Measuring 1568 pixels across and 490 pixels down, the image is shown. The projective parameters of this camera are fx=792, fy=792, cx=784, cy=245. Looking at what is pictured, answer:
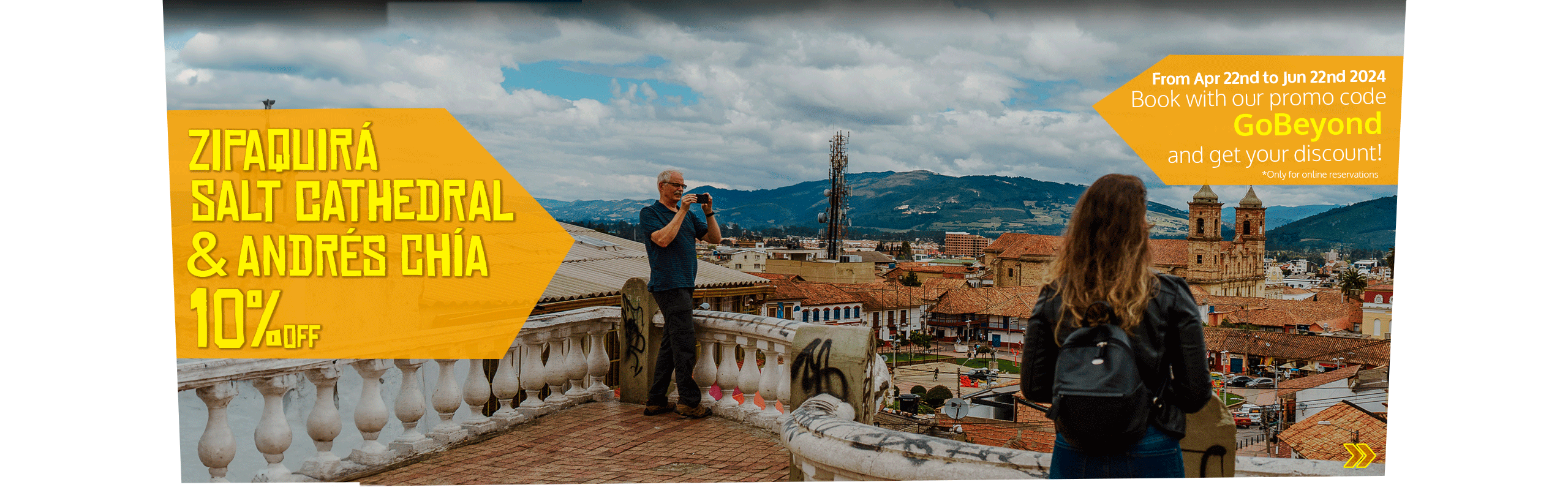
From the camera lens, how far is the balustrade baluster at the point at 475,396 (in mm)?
3557

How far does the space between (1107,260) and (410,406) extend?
9.02ft

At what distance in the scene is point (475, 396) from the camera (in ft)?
11.7

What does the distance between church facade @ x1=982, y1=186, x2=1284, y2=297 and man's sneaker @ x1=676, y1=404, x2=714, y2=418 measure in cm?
176

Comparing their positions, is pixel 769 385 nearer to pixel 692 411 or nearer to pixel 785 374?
pixel 785 374

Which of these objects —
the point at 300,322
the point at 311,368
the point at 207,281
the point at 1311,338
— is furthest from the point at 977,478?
the point at 1311,338

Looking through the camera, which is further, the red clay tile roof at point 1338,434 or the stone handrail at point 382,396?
the red clay tile roof at point 1338,434

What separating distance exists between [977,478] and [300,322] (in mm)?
3074

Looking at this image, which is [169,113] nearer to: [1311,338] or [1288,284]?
[1288,284]

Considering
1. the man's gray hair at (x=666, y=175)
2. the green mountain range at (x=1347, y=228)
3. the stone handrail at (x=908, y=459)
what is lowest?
the stone handrail at (x=908, y=459)

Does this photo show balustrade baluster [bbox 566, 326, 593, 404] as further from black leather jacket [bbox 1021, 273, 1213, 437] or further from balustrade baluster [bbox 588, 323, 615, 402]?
black leather jacket [bbox 1021, 273, 1213, 437]

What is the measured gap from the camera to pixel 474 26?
4191 mm

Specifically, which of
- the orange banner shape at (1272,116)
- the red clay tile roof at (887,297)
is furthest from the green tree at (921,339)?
the orange banner shape at (1272,116)

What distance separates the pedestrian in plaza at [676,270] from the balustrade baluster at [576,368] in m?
0.46

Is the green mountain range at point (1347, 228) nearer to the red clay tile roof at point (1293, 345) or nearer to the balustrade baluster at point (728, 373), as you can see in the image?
the red clay tile roof at point (1293, 345)
